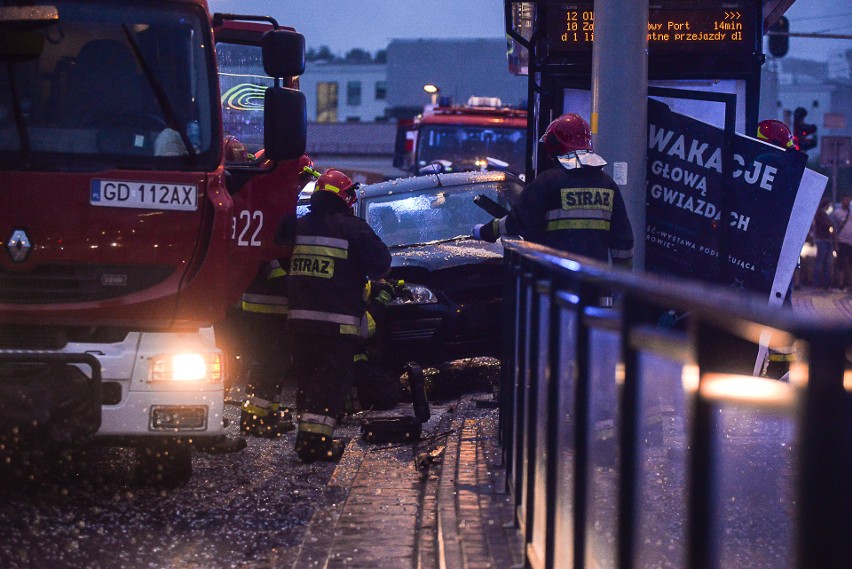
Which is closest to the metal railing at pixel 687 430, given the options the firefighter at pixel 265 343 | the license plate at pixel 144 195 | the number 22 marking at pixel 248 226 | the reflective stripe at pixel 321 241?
the license plate at pixel 144 195

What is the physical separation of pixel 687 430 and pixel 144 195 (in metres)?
4.78

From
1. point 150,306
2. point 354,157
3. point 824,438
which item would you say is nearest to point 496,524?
point 150,306

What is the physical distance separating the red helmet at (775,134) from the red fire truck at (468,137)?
1114cm

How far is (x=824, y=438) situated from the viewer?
166cm

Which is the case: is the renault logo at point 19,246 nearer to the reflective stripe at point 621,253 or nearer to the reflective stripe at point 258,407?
the reflective stripe at point 258,407

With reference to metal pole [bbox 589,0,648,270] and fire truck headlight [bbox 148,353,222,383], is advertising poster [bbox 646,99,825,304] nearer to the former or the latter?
metal pole [bbox 589,0,648,270]

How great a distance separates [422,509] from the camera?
20.6ft

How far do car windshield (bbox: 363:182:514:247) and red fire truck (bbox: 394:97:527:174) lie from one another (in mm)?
10021

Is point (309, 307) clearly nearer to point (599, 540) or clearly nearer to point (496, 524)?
point (496, 524)

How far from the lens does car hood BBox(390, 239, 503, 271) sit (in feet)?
33.1

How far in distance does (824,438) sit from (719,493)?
1.73 ft

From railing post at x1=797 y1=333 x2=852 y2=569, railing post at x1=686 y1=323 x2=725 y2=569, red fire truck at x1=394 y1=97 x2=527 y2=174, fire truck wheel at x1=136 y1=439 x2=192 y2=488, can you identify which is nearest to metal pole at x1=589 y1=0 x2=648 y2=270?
fire truck wheel at x1=136 y1=439 x2=192 y2=488

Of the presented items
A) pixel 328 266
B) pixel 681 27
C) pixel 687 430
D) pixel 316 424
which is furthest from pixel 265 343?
pixel 687 430

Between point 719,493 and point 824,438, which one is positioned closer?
point 824,438
